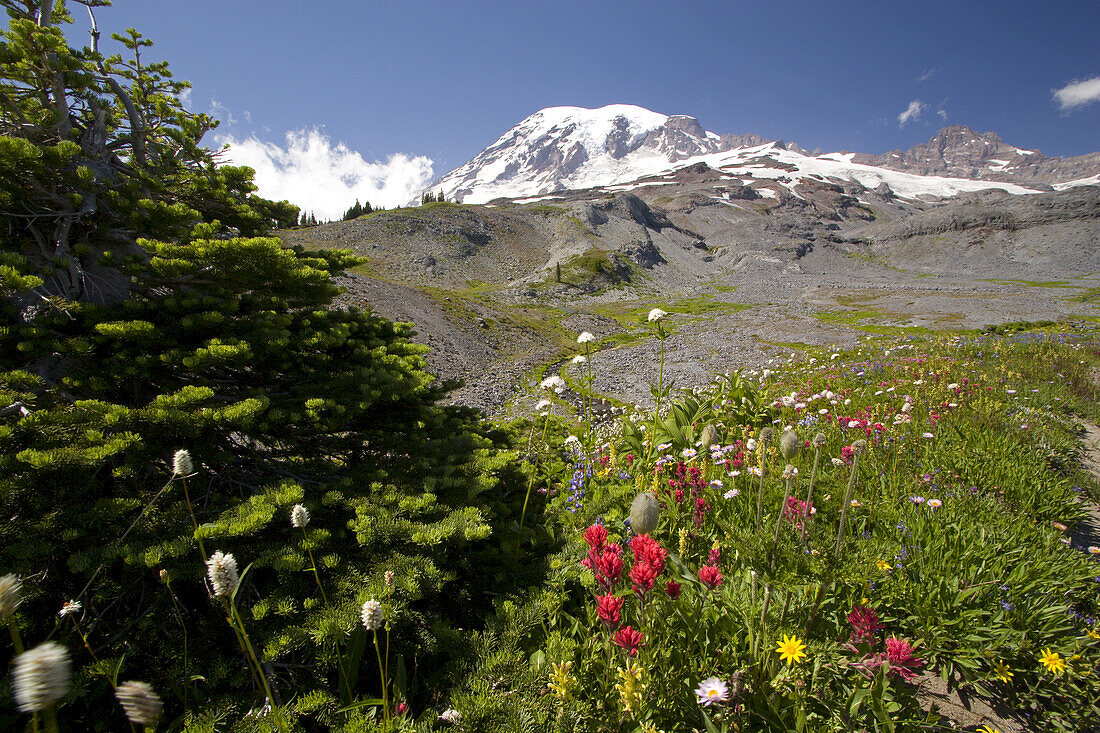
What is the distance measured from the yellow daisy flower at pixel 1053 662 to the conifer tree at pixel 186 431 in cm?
324

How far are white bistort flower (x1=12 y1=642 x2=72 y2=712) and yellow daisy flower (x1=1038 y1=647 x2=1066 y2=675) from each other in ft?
14.2

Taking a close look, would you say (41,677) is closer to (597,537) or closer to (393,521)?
(393,521)

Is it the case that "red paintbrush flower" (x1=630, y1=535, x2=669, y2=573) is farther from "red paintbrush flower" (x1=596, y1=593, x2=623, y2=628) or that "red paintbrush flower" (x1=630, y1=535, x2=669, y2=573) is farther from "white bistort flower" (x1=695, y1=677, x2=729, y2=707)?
"white bistort flower" (x1=695, y1=677, x2=729, y2=707)

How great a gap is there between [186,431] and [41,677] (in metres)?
2.26

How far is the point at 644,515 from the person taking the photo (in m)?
2.35

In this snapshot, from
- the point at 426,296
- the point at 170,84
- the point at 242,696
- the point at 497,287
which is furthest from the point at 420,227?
the point at 242,696

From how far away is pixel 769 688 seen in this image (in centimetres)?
225

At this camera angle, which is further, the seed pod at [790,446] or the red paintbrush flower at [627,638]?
the seed pod at [790,446]

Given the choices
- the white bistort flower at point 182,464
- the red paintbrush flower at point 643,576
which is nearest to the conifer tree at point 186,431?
the white bistort flower at point 182,464

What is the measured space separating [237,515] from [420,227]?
45.6 metres

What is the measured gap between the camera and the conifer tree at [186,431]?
2.34m

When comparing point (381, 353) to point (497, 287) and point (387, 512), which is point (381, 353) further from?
point (497, 287)

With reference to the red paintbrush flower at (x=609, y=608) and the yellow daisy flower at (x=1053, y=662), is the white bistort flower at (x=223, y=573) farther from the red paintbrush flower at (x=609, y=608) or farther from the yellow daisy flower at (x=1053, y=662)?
the yellow daisy flower at (x=1053, y=662)

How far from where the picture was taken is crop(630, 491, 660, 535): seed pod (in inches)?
91.7
